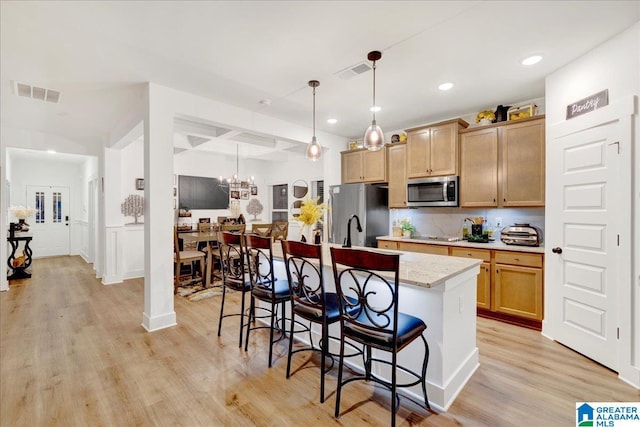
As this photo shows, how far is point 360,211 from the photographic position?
474cm

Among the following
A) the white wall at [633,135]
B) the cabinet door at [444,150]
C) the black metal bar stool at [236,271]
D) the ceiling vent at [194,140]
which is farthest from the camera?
the ceiling vent at [194,140]

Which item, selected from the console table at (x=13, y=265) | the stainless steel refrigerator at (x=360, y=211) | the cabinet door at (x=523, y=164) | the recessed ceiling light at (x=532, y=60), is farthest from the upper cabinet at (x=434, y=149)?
the console table at (x=13, y=265)

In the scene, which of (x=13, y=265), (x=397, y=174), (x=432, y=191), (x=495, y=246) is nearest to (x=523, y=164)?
(x=495, y=246)

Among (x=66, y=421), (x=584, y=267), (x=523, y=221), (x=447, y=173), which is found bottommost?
(x=66, y=421)

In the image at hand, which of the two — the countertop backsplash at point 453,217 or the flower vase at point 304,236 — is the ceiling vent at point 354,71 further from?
the countertop backsplash at point 453,217

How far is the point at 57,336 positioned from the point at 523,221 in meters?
5.47

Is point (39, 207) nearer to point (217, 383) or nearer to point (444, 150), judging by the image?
point (217, 383)

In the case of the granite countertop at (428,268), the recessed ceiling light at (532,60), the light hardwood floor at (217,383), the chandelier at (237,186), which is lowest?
the light hardwood floor at (217,383)

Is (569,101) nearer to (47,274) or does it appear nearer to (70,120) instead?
(70,120)

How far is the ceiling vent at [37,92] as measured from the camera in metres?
3.29

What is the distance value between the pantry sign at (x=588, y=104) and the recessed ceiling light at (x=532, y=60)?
0.54m

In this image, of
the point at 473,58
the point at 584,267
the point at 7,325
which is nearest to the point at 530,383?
the point at 584,267

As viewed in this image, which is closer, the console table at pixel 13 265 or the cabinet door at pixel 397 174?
the cabinet door at pixel 397 174

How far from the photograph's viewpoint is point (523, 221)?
371cm
